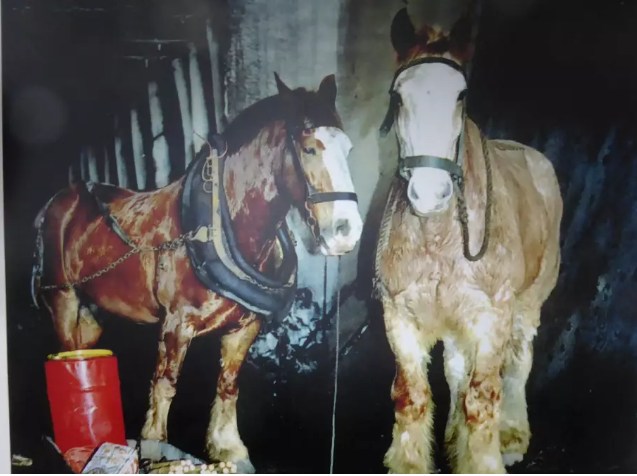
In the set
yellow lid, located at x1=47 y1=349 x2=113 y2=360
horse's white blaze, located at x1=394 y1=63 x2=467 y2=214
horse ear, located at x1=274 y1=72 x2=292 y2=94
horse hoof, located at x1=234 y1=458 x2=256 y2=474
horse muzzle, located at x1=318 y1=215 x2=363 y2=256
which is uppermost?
horse ear, located at x1=274 y1=72 x2=292 y2=94

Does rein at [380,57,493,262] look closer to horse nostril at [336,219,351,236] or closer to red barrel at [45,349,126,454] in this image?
horse nostril at [336,219,351,236]

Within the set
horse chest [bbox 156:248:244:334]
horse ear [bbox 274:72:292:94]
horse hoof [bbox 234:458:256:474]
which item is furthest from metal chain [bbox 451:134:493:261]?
horse hoof [bbox 234:458:256:474]

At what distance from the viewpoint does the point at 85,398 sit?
6.53 feet

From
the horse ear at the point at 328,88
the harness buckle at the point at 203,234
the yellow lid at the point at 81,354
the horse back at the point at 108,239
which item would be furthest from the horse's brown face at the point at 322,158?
the yellow lid at the point at 81,354

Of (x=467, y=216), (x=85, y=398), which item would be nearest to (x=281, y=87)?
(x=467, y=216)

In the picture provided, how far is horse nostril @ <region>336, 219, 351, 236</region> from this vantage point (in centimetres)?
194

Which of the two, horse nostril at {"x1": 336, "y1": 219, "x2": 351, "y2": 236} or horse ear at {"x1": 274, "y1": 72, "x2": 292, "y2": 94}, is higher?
horse ear at {"x1": 274, "y1": 72, "x2": 292, "y2": 94}

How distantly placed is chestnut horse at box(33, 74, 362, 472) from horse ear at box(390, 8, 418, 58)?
22 cm

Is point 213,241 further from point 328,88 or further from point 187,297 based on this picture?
point 328,88

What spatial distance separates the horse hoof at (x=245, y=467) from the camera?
2053 mm

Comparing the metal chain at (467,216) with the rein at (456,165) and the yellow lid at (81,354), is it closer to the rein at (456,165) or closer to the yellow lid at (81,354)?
the rein at (456,165)

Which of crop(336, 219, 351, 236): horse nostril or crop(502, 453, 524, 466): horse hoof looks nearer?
crop(336, 219, 351, 236): horse nostril

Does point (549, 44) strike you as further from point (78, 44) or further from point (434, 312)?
point (78, 44)

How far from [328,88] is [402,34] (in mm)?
254
